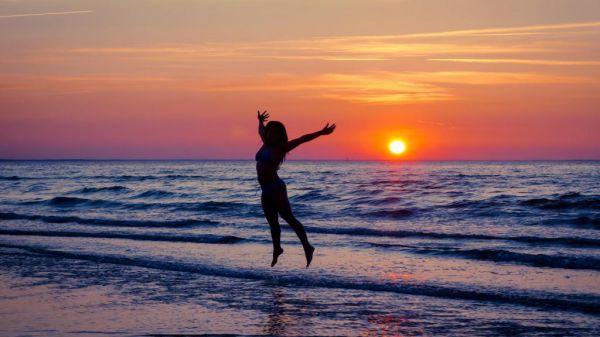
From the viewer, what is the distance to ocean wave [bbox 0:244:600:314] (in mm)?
10242

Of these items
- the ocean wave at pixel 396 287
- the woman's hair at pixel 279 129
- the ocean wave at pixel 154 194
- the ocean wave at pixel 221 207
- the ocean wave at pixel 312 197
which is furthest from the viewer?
the ocean wave at pixel 154 194

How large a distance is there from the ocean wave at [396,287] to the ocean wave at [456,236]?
758 centimetres

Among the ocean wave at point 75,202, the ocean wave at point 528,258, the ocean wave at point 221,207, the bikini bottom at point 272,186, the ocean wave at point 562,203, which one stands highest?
the bikini bottom at point 272,186

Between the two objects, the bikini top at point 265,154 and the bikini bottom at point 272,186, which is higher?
the bikini top at point 265,154

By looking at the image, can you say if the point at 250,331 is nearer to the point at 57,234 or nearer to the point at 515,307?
the point at 515,307

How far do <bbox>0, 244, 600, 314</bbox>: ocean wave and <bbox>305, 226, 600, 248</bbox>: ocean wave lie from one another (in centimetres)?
758

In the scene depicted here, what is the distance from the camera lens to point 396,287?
11344 mm

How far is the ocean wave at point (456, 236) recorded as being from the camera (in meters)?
18.3

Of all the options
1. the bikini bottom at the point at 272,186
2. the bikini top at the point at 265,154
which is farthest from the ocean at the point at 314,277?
the bikini top at the point at 265,154

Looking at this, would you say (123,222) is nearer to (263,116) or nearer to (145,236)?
(145,236)

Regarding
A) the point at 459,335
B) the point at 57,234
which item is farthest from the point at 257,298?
the point at 57,234

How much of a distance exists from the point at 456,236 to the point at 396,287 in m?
9.07

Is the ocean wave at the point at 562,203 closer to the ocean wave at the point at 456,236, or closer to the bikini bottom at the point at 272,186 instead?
the ocean wave at the point at 456,236

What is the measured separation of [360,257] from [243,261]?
2.33 metres
